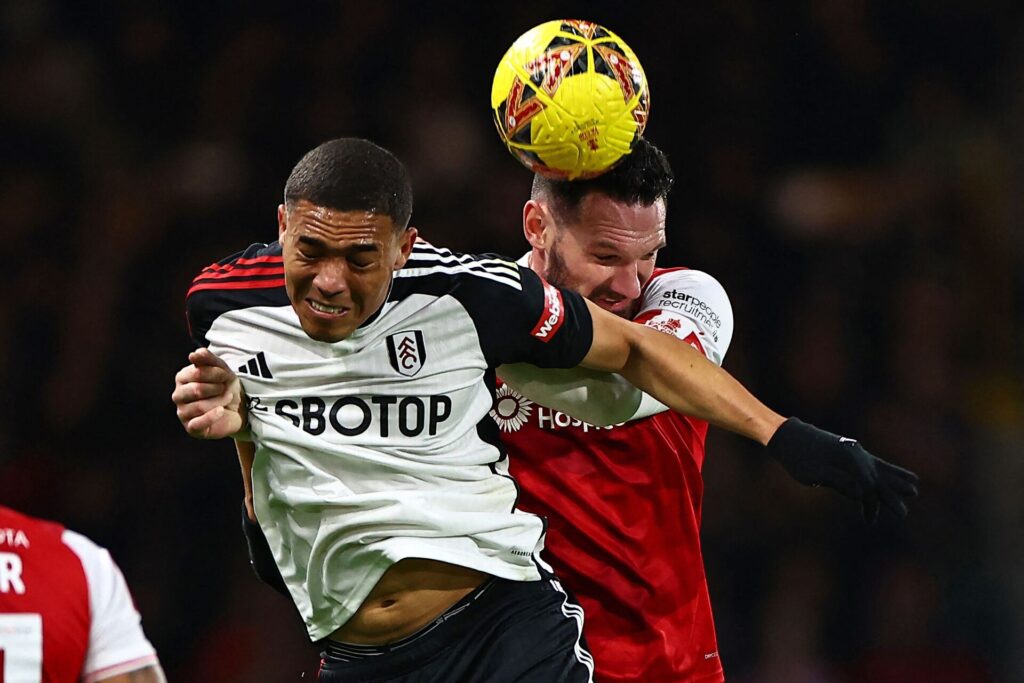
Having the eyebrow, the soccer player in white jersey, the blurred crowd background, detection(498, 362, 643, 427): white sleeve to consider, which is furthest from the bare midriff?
the blurred crowd background

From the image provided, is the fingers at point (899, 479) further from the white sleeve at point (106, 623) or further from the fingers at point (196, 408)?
the white sleeve at point (106, 623)

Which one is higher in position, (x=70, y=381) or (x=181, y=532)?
(x=70, y=381)

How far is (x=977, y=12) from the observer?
8.77m

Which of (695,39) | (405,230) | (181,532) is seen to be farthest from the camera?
(695,39)

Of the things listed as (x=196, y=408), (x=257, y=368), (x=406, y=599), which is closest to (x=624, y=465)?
(x=406, y=599)

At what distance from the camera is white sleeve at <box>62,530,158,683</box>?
9.09 feet

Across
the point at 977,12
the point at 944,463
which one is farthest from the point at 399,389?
the point at 977,12

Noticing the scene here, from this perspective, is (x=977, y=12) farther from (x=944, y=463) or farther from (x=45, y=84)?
(x=45, y=84)

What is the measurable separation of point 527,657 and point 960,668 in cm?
444

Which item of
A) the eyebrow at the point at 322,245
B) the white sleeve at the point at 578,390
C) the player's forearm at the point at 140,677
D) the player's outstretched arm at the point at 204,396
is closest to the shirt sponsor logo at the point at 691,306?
the white sleeve at the point at 578,390

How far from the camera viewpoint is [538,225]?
449 centimetres

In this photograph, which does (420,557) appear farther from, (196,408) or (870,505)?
(870,505)

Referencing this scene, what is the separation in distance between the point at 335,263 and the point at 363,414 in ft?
1.27

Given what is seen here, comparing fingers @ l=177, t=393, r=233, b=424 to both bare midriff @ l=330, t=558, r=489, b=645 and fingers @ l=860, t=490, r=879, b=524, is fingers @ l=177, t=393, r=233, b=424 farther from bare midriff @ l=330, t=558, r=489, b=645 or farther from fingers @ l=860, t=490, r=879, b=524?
fingers @ l=860, t=490, r=879, b=524
